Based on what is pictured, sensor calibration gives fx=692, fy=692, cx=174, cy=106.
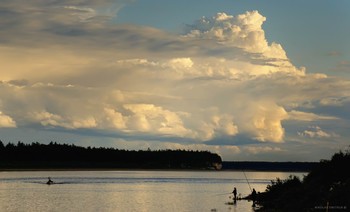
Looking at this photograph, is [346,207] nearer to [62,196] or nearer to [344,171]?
[344,171]

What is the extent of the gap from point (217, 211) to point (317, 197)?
807 inches

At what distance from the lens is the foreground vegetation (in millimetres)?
55531

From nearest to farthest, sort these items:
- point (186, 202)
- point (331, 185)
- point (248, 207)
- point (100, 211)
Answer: point (331, 185), point (100, 211), point (248, 207), point (186, 202)

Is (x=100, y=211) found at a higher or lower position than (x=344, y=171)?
lower

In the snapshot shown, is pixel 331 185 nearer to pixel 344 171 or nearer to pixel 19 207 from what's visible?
pixel 344 171

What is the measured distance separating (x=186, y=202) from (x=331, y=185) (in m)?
30.7

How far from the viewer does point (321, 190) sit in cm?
6134

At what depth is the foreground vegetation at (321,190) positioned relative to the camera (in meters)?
55.5

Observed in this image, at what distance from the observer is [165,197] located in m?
101

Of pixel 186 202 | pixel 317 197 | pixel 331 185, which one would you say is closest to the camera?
pixel 317 197

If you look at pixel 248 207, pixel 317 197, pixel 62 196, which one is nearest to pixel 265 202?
pixel 248 207

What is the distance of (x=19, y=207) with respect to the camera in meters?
79.1

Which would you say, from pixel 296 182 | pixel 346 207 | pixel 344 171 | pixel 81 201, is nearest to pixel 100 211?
pixel 81 201

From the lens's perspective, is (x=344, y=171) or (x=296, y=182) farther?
(x=296, y=182)
